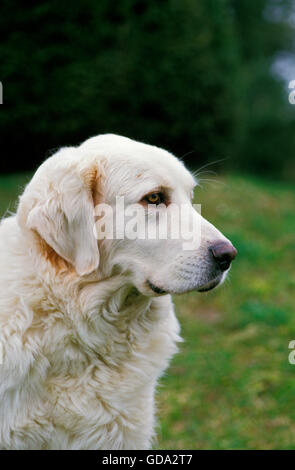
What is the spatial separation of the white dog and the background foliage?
695cm

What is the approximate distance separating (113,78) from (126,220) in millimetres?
7510

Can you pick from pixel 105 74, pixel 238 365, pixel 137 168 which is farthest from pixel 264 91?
pixel 137 168

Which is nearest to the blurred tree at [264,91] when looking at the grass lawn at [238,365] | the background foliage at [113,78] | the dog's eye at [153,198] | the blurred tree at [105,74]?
the background foliage at [113,78]

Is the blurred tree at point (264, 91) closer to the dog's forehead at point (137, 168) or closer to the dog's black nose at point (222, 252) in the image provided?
the dog's forehead at point (137, 168)

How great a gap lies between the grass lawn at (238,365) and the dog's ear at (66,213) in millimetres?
1989

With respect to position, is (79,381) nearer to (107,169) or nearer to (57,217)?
(57,217)

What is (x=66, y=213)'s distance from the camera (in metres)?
2.51

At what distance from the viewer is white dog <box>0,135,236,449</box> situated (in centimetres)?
251

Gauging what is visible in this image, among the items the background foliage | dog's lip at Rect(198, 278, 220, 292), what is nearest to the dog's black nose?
dog's lip at Rect(198, 278, 220, 292)

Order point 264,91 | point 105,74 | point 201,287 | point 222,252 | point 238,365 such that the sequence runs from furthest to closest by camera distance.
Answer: point 264,91, point 105,74, point 238,365, point 201,287, point 222,252

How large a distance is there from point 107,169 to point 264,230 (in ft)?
21.8

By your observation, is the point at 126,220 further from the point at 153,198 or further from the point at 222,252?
the point at 222,252

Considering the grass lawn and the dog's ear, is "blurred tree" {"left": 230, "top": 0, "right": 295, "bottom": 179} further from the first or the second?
the dog's ear

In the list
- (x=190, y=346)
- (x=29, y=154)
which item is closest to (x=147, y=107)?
(x=29, y=154)
